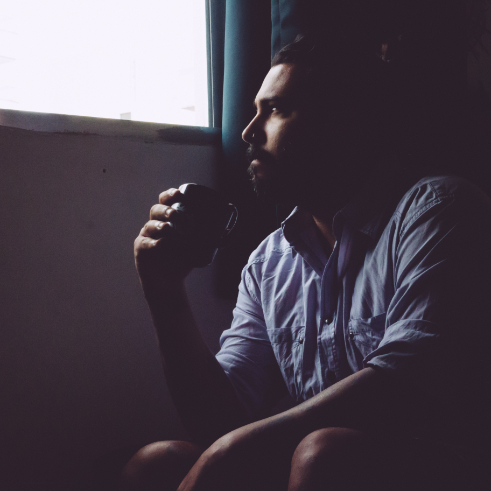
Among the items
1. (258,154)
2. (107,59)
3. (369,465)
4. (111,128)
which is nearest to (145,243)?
(258,154)

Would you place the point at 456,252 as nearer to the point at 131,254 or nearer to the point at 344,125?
the point at 344,125

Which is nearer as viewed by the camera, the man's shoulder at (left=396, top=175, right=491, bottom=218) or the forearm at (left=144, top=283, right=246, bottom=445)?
the man's shoulder at (left=396, top=175, right=491, bottom=218)

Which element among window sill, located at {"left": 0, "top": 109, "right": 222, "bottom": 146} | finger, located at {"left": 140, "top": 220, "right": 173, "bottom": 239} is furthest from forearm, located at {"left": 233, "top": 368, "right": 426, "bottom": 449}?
window sill, located at {"left": 0, "top": 109, "right": 222, "bottom": 146}

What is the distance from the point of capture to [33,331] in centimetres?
113

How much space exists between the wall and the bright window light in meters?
0.12

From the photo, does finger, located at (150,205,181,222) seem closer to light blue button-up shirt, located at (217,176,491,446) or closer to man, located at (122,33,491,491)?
man, located at (122,33,491,491)

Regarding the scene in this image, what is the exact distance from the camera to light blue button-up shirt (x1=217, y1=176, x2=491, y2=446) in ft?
2.43

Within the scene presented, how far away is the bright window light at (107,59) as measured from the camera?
47.0 inches

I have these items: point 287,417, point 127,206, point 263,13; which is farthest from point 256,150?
point 287,417

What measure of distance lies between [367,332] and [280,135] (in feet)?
1.55

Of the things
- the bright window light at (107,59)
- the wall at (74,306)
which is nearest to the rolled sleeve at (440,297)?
the wall at (74,306)

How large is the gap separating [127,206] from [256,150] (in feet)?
1.28

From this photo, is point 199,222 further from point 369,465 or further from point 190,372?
point 369,465

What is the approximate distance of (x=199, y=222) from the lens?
2.95 feet
